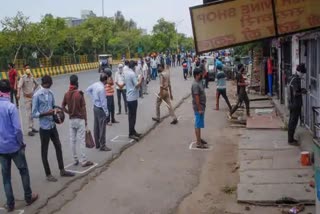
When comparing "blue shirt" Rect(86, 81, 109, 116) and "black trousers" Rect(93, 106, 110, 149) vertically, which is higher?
"blue shirt" Rect(86, 81, 109, 116)

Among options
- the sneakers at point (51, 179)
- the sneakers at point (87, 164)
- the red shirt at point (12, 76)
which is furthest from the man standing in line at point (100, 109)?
the red shirt at point (12, 76)

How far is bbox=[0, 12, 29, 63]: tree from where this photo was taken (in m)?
42.7

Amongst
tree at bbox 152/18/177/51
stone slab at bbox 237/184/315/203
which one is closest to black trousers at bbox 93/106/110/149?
stone slab at bbox 237/184/315/203

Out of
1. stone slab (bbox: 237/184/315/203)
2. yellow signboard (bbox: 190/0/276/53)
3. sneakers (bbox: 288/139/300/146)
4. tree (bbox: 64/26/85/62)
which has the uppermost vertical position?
tree (bbox: 64/26/85/62)

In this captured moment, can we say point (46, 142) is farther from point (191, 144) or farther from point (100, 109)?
point (191, 144)

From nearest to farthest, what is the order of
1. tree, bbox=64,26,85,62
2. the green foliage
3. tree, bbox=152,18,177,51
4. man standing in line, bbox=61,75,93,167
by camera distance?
man standing in line, bbox=61,75,93,167 < the green foliage < tree, bbox=64,26,85,62 < tree, bbox=152,18,177,51

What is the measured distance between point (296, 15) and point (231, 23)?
747 millimetres

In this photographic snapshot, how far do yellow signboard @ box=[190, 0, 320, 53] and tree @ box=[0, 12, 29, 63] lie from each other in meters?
39.8

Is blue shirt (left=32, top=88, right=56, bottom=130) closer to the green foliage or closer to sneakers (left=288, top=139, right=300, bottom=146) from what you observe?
sneakers (left=288, top=139, right=300, bottom=146)

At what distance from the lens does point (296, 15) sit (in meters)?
5.44

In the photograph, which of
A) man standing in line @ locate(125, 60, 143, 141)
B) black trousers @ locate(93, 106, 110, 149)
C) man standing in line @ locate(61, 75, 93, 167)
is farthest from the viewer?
man standing in line @ locate(125, 60, 143, 141)

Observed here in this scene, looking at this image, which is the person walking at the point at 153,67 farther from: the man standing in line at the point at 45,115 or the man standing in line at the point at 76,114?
the man standing in line at the point at 45,115

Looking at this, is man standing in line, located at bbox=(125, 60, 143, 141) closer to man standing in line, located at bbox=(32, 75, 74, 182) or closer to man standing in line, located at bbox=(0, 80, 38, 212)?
man standing in line, located at bbox=(32, 75, 74, 182)

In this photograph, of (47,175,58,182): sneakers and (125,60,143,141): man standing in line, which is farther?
(125,60,143,141): man standing in line
